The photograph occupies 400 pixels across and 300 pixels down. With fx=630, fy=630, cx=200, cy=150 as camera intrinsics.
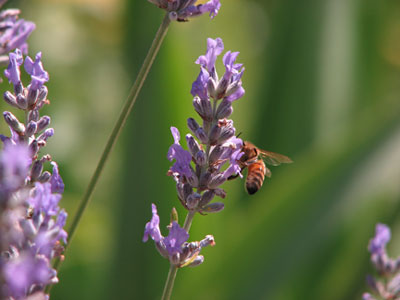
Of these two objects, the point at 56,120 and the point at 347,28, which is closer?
the point at 56,120

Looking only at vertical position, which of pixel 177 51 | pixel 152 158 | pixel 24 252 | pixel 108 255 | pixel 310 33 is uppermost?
pixel 310 33

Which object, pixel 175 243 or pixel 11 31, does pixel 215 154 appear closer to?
pixel 175 243

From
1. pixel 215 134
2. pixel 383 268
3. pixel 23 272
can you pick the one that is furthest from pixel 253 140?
pixel 23 272

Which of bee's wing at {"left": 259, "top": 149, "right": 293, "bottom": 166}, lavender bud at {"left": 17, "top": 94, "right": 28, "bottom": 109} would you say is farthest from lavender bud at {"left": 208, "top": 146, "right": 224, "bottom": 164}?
bee's wing at {"left": 259, "top": 149, "right": 293, "bottom": 166}

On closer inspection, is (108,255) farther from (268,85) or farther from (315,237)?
(268,85)

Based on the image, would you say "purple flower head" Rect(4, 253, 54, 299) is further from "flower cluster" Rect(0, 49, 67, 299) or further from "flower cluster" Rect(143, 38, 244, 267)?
"flower cluster" Rect(143, 38, 244, 267)

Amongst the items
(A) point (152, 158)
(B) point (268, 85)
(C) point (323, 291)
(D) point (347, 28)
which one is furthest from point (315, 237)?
(D) point (347, 28)

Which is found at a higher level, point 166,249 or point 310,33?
point 310,33
